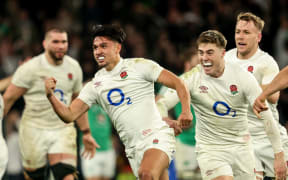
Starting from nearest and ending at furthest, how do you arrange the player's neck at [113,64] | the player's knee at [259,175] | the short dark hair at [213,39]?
the short dark hair at [213,39] < the player's neck at [113,64] < the player's knee at [259,175]

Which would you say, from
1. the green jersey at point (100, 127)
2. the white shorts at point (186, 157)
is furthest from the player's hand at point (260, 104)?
the green jersey at point (100, 127)

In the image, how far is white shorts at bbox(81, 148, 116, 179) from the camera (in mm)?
11562

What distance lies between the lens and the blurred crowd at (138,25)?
11641 millimetres

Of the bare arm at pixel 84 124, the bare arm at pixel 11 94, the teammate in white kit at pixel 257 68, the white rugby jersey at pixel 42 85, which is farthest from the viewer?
the bare arm at pixel 84 124

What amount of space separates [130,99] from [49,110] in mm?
2045

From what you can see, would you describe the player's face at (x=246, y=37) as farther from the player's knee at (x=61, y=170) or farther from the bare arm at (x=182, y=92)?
the player's knee at (x=61, y=170)

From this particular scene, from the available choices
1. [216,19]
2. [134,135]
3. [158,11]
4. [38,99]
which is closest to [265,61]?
[134,135]

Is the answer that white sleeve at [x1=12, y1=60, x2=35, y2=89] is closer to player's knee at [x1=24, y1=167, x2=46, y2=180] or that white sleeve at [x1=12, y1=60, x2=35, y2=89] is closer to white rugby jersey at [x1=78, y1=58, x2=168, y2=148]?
player's knee at [x1=24, y1=167, x2=46, y2=180]

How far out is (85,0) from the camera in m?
13.8

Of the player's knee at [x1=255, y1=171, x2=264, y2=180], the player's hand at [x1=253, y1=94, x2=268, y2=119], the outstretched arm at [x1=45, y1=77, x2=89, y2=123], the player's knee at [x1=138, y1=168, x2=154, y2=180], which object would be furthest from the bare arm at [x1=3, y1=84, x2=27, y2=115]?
the player's hand at [x1=253, y1=94, x2=268, y2=119]

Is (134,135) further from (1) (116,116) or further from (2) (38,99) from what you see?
(2) (38,99)

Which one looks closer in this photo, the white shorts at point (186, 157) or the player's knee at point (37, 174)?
the player's knee at point (37, 174)

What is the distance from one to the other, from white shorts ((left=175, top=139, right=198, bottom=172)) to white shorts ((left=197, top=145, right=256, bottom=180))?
3.05 metres

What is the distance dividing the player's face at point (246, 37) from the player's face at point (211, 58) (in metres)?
0.59
